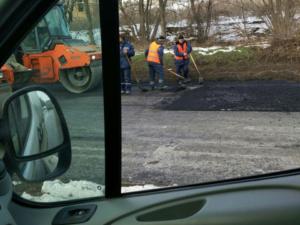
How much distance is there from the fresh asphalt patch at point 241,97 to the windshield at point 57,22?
7178mm

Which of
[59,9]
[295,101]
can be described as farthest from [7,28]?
[295,101]

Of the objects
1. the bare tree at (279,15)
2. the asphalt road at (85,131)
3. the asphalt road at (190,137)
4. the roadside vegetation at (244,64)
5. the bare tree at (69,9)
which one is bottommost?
the asphalt road at (190,137)

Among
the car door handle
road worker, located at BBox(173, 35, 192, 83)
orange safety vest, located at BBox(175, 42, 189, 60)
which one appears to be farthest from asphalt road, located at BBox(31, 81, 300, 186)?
orange safety vest, located at BBox(175, 42, 189, 60)

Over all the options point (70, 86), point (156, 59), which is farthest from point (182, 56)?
point (70, 86)

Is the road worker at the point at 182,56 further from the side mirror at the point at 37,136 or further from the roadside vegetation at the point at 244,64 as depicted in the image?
the side mirror at the point at 37,136

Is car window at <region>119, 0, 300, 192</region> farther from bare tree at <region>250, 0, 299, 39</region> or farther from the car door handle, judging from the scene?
the car door handle

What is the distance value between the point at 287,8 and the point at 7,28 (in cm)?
1044

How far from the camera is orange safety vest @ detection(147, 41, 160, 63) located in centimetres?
1284

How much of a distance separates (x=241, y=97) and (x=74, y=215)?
8.70 metres

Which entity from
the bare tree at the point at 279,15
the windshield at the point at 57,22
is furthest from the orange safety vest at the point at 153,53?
the windshield at the point at 57,22

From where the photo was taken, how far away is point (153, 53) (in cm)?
1296

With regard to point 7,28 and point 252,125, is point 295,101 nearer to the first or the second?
point 252,125

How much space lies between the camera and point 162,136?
6.80 meters

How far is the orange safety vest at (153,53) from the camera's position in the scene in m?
12.8
